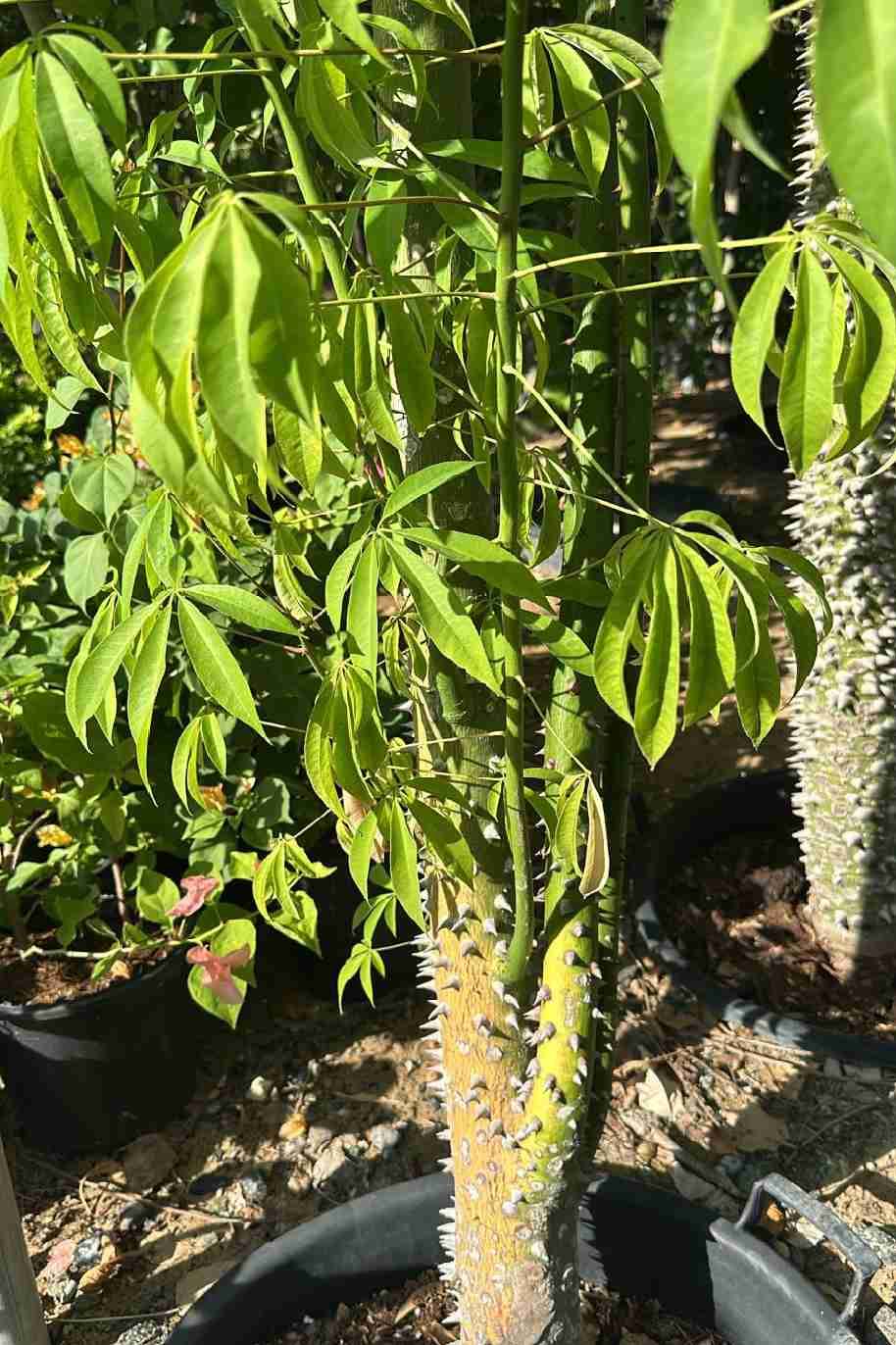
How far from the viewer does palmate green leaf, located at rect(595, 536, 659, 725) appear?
2.20ft

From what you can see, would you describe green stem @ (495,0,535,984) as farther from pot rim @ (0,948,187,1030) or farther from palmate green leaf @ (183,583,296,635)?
pot rim @ (0,948,187,1030)

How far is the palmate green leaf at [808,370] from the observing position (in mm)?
573

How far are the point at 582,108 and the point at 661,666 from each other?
37 centimetres

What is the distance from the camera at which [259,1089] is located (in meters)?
1.80

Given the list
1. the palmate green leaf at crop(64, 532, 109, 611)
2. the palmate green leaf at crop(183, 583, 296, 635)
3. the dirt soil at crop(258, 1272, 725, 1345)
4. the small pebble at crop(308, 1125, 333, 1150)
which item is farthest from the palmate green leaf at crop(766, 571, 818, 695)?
the small pebble at crop(308, 1125, 333, 1150)

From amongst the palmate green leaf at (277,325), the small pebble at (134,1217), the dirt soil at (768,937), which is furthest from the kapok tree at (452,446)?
the dirt soil at (768,937)

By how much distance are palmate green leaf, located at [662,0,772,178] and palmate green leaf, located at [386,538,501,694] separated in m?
0.35

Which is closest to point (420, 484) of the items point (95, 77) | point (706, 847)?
point (95, 77)

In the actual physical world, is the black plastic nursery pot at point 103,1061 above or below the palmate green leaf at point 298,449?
below

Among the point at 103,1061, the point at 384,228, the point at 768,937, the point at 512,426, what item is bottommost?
the point at 768,937

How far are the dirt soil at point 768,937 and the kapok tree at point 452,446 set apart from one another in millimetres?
746

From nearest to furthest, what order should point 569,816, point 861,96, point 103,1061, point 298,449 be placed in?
point 861,96 → point 298,449 → point 569,816 → point 103,1061

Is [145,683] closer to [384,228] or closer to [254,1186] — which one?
[384,228]

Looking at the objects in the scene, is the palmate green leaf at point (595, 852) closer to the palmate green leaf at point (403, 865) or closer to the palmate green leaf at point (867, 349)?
the palmate green leaf at point (403, 865)
